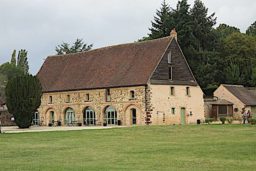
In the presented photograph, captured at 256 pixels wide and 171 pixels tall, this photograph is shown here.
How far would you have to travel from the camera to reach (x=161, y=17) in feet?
239

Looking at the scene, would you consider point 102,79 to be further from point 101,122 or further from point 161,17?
point 161,17

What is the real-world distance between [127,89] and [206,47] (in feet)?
88.5

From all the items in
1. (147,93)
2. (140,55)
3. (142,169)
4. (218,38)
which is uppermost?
(218,38)

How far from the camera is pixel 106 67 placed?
54.5 metres

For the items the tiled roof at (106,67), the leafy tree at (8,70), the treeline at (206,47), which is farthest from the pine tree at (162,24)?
the leafy tree at (8,70)

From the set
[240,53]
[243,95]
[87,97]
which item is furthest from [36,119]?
[240,53]

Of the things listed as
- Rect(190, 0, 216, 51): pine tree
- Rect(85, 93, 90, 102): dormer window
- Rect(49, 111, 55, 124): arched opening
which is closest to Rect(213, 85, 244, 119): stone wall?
Rect(190, 0, 216, 51): pine tree

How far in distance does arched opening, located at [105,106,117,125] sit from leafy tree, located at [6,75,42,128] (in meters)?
7.61

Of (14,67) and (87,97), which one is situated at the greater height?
(14,67)

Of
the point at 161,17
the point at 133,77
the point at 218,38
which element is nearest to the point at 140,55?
the point at 133,77

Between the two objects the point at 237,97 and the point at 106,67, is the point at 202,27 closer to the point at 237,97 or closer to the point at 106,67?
the point at 237,97

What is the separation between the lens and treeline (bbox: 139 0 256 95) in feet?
232

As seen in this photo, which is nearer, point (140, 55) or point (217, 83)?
point (140, 55)

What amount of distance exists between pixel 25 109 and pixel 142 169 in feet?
115
